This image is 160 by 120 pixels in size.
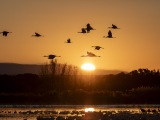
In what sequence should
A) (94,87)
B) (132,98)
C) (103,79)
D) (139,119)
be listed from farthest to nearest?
1. (103,79)
2. (94,87)
3. (132,98)
4. (139,119)

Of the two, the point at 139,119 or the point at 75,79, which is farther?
the point at 75,79

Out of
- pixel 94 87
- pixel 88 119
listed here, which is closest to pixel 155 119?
pixel 88 119

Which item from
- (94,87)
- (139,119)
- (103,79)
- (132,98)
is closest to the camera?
(139,119)

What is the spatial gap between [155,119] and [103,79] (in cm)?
5829

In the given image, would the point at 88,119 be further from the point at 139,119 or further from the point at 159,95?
the point at 159,95

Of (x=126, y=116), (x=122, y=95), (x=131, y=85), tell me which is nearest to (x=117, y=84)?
(x=131, y=85)

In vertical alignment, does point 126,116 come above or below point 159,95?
below

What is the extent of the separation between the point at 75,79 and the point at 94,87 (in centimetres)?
509

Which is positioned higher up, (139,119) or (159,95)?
(159,95)

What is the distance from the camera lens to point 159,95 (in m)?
71.4

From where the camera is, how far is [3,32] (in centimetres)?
4053

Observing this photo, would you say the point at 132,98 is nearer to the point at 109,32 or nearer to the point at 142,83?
the point at 142,83

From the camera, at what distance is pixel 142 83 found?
87.3 meters

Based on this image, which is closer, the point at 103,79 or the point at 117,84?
the point at 117,84
